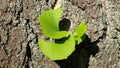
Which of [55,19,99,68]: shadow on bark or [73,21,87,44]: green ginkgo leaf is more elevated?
[73,21,87,44]: green ginkgo leaf

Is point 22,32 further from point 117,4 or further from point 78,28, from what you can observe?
point 117,4

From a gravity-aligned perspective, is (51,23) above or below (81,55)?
above

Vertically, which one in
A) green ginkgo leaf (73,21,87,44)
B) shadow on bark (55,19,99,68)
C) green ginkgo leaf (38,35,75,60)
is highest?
green ginkgo leaf (73,21,87,44)

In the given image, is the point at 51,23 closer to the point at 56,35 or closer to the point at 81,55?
the point at 56,35

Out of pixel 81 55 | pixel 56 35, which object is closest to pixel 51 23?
pixel 56 35

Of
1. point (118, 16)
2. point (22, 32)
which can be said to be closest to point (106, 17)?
point (118, 16)
